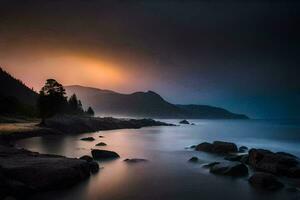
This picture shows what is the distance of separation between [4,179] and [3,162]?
502 cm

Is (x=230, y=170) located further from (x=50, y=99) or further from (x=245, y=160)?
(x=50, y=99)

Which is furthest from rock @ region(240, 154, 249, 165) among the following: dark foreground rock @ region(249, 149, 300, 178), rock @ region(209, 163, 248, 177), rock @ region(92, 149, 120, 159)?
rock @ region(92, 149, 120, 159)

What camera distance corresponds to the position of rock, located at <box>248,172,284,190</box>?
2893 cm

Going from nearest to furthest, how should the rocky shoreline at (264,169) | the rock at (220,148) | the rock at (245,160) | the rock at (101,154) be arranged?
1. the rocky shoreline at (264,169)
2. the rock at (245,160)
3. the rock at (101,154)
4. the rock at (220,148)

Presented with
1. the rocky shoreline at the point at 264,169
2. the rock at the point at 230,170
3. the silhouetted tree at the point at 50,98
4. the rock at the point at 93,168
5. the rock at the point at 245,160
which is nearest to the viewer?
the rocky shoreline at the point at 264,169

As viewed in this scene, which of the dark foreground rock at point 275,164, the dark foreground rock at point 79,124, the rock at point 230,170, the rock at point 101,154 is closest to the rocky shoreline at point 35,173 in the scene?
the rock at point 101,154

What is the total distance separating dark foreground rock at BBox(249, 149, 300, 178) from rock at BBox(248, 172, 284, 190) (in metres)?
5.52

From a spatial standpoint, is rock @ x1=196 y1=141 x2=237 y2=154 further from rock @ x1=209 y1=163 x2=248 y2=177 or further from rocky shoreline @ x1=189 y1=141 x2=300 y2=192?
rock @ x1=209 y1=163 x2=248 y2=177

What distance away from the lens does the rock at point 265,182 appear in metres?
28.9

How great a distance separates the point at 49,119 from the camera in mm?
97750

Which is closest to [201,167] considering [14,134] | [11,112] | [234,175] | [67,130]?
[234,175]

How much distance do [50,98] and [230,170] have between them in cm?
7561

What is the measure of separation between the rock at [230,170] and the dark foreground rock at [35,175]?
15.4 meters

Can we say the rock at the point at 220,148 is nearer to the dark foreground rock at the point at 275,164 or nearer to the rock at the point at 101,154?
the dark foreground rock at the point at 275,164
